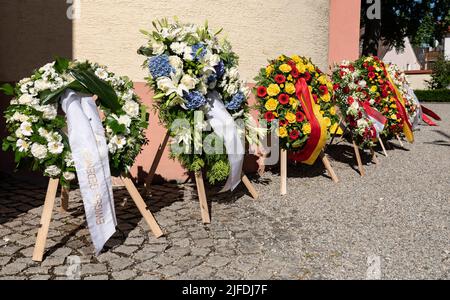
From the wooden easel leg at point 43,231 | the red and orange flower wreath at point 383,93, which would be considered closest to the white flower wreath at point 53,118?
the wooden easel leg at point 43,231

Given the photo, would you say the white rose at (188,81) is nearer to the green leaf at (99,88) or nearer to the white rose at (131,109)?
the white rose at (131,109)

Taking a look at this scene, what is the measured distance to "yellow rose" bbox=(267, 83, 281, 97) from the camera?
5344 mm

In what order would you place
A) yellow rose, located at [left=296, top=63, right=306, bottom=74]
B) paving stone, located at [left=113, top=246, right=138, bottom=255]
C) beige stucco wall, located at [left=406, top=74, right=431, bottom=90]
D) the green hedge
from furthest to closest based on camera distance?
beige stucco wall, located at [left=406, top=74, right=431, bottom=90] < the green hedge < yellow rose, located at [left=296, top=63, right=306, bottom=74] < paving stone, located at [left=113, top=246, right=138, bottom=255]

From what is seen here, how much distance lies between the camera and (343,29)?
792cm

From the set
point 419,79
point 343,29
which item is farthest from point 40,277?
point 419,79

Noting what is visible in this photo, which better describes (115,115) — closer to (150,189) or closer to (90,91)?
(90,91)

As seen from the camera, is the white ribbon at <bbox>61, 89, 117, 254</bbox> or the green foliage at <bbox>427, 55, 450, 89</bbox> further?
the green foliage at <bbox>427, 55, 450, 89</bbox>

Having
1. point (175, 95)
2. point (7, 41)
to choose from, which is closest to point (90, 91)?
point (175, 95)

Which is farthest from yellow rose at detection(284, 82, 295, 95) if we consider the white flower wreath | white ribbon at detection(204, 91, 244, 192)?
the white flower wreath

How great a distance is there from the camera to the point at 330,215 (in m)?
4.66

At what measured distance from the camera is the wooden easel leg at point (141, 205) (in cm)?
379

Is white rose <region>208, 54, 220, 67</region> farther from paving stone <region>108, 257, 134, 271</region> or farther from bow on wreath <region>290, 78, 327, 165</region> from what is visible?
paving stone <region>108, 257, 134, 271</region>

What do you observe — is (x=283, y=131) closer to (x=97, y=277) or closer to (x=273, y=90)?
(x=273, y=90)

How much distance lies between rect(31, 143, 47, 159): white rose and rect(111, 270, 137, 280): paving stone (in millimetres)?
1045
